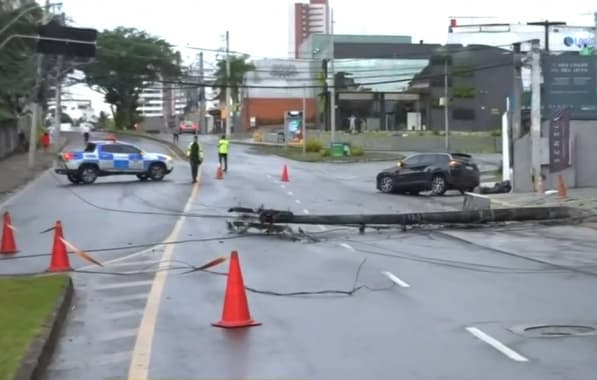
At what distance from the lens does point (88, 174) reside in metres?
44.1

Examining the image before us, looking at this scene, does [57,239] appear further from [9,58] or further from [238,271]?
[9,58]

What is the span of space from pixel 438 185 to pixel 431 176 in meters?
0.45

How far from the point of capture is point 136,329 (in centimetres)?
1080

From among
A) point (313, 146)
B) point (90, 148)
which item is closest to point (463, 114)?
point (313, 146)

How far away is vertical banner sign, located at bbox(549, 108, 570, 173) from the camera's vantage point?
33.3m

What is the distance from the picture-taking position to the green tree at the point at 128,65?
12344 centimetres

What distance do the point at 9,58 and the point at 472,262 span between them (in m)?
48.6

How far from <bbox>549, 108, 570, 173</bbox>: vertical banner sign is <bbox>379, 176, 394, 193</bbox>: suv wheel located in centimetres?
736

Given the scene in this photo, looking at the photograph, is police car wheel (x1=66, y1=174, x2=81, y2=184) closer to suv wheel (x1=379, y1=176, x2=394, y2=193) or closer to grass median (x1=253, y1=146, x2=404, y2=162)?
suv wheel (x1=379, y1=176, x2=394, y2=193)

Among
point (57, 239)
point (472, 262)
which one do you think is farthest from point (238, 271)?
point (472, 262)

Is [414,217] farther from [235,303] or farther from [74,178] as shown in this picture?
[74,178]

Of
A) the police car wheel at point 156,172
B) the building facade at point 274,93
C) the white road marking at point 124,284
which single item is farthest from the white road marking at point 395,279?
the building facade at point 274,93

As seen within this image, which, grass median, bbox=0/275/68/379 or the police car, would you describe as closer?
grass median, bbox=0/275/68/379

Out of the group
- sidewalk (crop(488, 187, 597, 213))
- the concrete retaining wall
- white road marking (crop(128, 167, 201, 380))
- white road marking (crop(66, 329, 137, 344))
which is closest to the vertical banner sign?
sidewalk (crop(488, 187, 597, 213))
